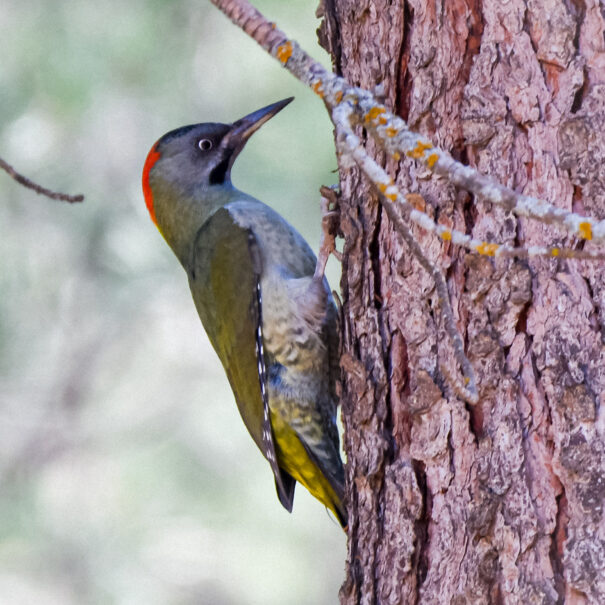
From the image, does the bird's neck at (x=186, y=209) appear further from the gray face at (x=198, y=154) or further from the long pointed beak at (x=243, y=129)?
the long pointed beak at (x=243, y=129)

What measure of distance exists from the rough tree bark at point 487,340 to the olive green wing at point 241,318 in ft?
3.19

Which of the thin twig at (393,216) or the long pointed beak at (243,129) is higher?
the long pointed beak at (243,129)

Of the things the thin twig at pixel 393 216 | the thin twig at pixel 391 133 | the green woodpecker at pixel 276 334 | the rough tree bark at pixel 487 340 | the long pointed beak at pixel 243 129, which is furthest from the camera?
the long pointed beak at pixel 243 129

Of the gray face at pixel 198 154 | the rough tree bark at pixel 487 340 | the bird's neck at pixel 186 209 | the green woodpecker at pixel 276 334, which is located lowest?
the rough tree bark at pixel 487 340

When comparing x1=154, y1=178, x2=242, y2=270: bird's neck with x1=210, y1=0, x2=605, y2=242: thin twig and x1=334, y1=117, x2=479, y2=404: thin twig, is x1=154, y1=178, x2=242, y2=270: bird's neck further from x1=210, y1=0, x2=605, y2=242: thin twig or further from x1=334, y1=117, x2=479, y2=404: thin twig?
x1=334, y1=117, x2=479, y2=404: thin twig

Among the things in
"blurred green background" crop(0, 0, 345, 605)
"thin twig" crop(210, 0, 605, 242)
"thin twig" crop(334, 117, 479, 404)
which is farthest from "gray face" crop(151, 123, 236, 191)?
"thin twig" crop(334, 117, 479, 404)

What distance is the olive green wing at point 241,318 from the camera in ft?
10.8

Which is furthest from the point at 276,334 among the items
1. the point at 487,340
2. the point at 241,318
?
the point at 487,340

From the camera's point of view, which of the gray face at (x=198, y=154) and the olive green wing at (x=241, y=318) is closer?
the olive green wing at (x=241, y=318)

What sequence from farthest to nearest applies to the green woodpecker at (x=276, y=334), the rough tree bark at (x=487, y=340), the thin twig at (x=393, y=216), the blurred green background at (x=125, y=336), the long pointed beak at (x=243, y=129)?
the blurred green background at (x=125, y=336) → the long pointed beak at (x=243, y=129) → the green woodpecker at (x=276, y=334) → the rough tree bark at (x=487, y=340) → the thin twig at (x=393, y=216)

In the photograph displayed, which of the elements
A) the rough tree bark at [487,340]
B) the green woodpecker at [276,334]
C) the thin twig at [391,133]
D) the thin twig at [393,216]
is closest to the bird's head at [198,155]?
the green woodpecker at [276,334]

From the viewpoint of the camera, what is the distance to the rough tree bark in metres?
1.90

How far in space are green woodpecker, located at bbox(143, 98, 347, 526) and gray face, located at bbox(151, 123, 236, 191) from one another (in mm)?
→ 223

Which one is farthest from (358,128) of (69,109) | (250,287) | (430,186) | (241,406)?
(69,109)
